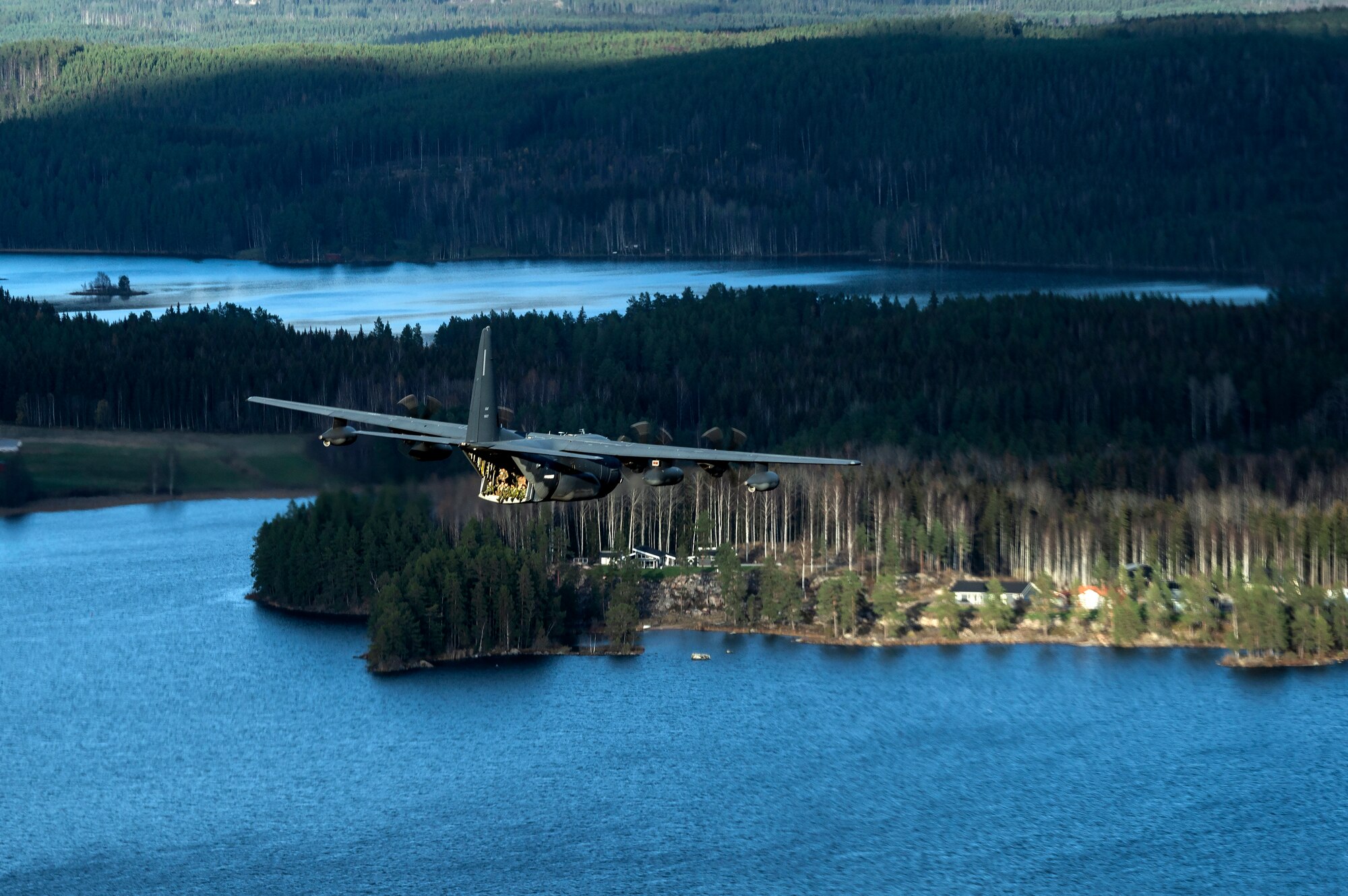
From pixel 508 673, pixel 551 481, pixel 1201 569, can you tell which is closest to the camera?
Answer: pixel 551 481

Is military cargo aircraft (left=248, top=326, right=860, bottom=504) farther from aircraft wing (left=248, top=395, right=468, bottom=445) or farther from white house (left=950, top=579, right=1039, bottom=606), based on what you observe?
white house (left=950, top=579, right=1039, bottom=606)

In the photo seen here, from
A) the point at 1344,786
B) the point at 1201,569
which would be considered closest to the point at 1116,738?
A: the point at 1344,786

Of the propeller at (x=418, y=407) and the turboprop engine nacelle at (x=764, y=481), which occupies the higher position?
the propeller at (x=418, y=407)

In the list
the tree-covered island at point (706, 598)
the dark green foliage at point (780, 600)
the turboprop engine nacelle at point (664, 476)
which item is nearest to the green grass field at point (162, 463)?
the tree-covered island at point (706, 598)

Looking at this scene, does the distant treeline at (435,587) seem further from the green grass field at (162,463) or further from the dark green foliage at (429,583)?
the green grass field at (162,463)

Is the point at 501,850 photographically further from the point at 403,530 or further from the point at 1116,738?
the point at 1116,738

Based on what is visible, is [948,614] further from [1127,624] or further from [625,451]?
[625,451]
